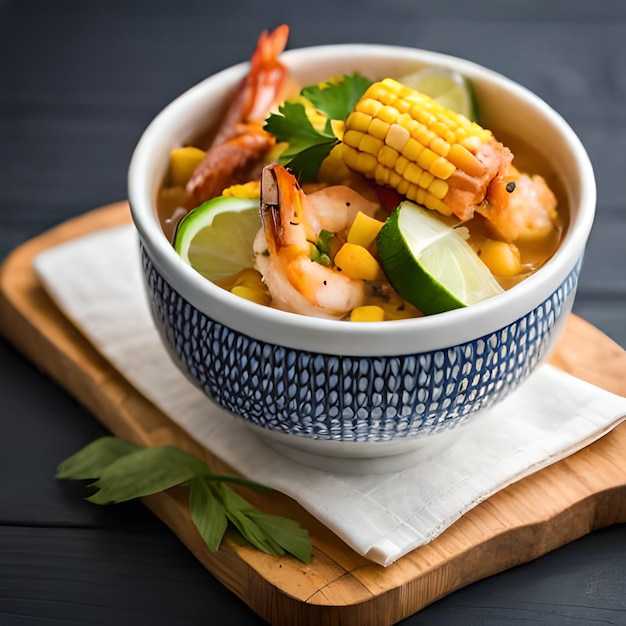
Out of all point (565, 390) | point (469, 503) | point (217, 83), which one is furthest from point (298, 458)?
point (217, 83)

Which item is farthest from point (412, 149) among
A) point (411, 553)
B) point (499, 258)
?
point (411, 553)

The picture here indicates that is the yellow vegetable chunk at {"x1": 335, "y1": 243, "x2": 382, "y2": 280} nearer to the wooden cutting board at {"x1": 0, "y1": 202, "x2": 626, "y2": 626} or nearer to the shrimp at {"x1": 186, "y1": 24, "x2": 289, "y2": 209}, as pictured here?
the shrimp at {"x1": 186, "y1": 24, "x2": 289, "y2": 209}

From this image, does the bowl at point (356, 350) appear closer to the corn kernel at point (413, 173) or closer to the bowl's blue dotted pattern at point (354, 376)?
the bowl's blue dotted pattern at point (354, 376)

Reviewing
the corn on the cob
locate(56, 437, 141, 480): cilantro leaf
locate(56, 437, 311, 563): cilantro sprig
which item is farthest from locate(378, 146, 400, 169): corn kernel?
locate(56, 437, 141, 480): cilantro leaf

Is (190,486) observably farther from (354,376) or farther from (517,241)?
(517,241)

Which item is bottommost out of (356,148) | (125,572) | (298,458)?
(125,572)

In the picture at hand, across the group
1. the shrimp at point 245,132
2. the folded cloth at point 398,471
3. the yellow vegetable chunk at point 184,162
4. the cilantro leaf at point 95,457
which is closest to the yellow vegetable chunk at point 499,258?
the folded cloth at point 398,471

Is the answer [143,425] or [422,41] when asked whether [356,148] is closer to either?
[143,425]
